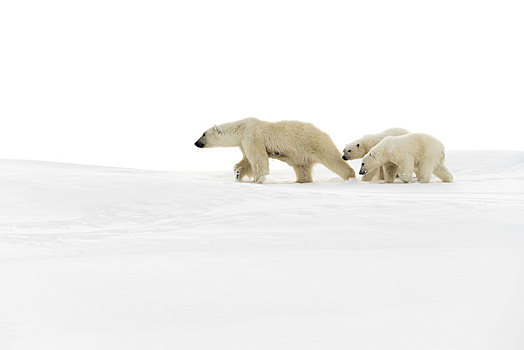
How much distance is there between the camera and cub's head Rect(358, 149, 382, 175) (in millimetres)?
7734

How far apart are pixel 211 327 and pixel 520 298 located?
1433mm

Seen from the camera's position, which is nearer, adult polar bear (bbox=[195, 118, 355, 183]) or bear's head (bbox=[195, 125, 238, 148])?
adult polar bear (bbox=[195, 118, 355, 183])

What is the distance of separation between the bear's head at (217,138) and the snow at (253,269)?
9.92 feet

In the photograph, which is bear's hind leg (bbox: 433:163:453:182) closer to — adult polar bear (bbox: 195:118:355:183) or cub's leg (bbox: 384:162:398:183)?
cub's leg (bbox: 384:162:398:183)

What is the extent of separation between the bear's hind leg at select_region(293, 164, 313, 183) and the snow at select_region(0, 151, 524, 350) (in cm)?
298

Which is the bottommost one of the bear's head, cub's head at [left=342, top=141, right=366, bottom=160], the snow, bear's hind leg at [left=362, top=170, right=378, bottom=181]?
the snow

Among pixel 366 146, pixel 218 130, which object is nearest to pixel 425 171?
A: pixel 366 146

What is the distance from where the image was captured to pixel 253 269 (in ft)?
10.2

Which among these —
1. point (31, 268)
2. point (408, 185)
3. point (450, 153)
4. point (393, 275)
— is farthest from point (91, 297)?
point (450, 153)

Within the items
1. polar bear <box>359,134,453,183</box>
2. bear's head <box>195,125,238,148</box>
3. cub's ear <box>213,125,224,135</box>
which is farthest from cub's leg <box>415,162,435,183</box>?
cub's ear <box>213,125,224,135</box>

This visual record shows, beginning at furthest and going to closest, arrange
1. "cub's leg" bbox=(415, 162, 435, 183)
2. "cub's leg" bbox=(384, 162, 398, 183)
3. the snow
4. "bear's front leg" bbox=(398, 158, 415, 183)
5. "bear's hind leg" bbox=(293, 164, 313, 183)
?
1. "bear's hind leg" bbox=(293, 164, 313, 183)
2. "cub's leg" bbox=(384, 162, 398, 183)
3. "cub's leg" bbox=(415, 162, 435, 183)
4. "bear's front leg" bbox=(398, 158, 415, 183)
5. the snow

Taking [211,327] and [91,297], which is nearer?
[211,327]

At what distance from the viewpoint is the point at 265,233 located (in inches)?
156

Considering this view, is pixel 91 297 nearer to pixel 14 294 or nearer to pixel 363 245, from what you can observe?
→ pixel 14 294
